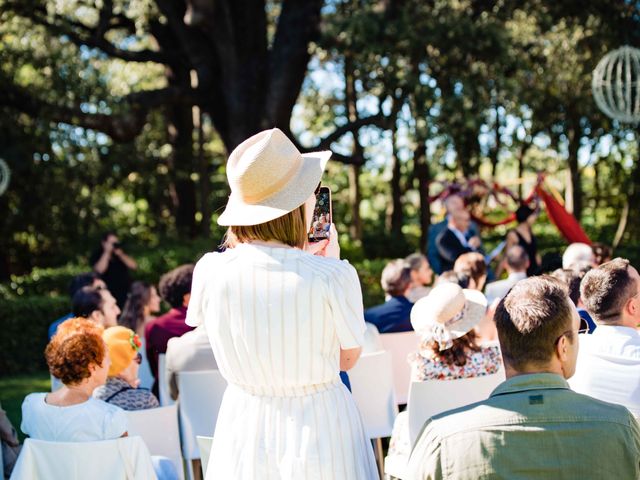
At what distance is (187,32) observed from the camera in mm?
13086

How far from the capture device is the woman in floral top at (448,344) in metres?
4.21

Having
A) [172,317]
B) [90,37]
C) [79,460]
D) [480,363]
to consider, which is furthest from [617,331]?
[90,37]

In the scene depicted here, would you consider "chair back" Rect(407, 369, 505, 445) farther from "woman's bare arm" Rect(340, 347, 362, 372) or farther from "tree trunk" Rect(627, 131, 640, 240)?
"tree trunk" Rect(627, 131, 640, 240)

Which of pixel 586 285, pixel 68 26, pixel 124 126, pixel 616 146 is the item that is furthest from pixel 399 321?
pixel 616 146

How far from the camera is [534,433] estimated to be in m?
2.14

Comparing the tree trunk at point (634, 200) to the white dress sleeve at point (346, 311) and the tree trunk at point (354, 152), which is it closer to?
the tree trunk at point (354, 152)

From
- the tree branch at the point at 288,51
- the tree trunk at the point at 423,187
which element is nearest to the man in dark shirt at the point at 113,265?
the tree branch at the point at 288,51

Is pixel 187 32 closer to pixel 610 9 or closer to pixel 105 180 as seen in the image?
pixel 105 180

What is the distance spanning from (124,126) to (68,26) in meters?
2.60

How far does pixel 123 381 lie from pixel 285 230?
7.00 ft

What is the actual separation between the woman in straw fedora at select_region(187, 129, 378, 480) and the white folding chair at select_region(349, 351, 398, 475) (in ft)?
7.36

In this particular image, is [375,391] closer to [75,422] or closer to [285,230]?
[75,422]

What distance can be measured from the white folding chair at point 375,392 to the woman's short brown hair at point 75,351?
1630mm

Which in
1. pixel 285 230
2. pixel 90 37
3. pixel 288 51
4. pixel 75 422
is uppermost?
pixel 90 37
